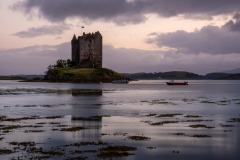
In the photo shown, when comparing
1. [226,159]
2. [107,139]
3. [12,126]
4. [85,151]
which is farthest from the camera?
[12,126]

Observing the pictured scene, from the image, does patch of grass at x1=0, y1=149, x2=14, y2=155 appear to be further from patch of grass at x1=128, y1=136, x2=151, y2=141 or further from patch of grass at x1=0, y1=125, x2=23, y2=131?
patch of grass at x1=0, y1=125, x2=23, y2=131

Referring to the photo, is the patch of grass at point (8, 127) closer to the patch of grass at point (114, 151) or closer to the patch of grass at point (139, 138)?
the patch of grass at point (139, 138)

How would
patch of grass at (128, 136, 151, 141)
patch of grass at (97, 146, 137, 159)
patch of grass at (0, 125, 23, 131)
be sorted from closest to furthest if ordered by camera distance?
patch of grass at (97, 146, 137, 159) < patch of grass at (128, 136, 151, 141) < patch of grass at (0, 125, 23, 131)

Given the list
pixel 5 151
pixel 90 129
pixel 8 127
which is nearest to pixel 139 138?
pixel 90 129

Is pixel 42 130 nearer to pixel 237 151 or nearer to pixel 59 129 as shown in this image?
pixel 59 129

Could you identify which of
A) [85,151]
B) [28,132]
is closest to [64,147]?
[85,151]

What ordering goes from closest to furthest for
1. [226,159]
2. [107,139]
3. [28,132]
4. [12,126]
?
1. [226,159]
2. [107,139]
3. [28,132]
4. [12,126]

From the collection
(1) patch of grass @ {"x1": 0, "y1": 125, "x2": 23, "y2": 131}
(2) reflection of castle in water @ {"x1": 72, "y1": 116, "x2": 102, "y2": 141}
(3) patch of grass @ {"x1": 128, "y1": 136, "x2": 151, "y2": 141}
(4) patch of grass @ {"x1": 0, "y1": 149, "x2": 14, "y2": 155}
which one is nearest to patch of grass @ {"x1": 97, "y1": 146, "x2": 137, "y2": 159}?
(3) patch of grass @ {"x1": 128, "y1": 136, "x2": 151, "y2": 141}

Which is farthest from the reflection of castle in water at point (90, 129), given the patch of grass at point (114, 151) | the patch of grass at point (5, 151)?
the patch of grass at point (5, 151)

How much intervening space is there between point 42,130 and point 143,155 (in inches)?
576

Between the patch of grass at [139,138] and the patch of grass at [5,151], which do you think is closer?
the patch of grass at [5,151]

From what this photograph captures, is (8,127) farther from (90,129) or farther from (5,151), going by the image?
(5,151)

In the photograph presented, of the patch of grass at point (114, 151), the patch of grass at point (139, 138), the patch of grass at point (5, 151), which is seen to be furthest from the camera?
the patch of grass at point (139, 138)

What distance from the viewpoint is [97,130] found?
35.7 metres
